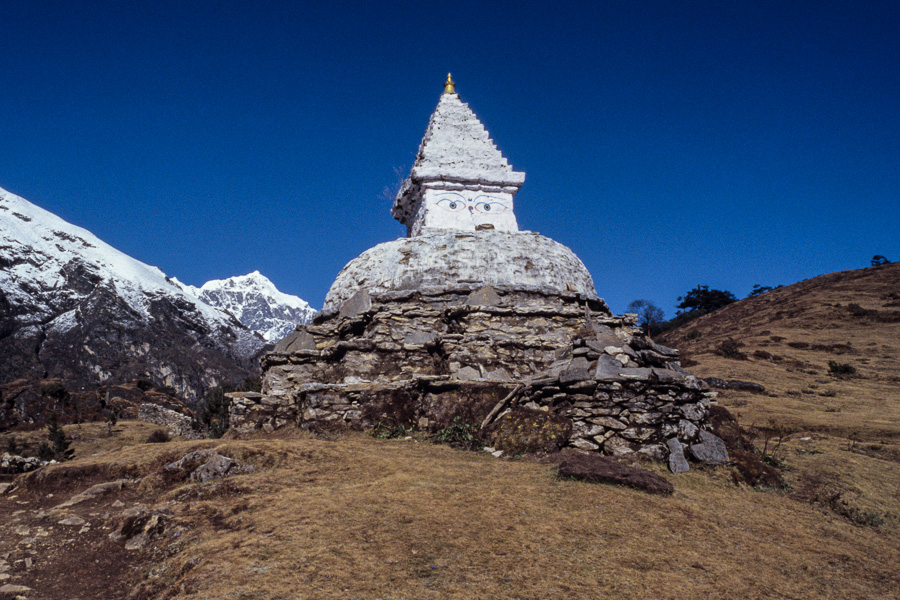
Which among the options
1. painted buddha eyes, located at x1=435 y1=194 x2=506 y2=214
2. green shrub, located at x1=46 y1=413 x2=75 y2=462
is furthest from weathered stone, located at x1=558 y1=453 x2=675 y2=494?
green shrub, located at x1=46 y1=413 x2=75 y2=462

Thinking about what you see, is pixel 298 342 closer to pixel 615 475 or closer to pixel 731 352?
pixel 615 475

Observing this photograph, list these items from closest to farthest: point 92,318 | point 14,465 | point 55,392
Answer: point 14,465 < point 55,392 < point 92,318

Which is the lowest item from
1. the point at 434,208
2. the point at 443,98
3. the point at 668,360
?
the point at 668,360

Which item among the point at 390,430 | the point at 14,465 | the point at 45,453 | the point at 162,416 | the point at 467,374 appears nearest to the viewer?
the point at 14,465

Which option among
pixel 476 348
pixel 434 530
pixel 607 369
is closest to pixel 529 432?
pixel 607 369

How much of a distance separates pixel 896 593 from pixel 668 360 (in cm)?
580

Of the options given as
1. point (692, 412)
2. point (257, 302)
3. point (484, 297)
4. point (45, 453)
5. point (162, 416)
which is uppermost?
point (257, 302)

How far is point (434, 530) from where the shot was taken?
15.0 feet

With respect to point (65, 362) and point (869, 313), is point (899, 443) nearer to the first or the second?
point (869, 313)

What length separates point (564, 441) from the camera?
7527 mm

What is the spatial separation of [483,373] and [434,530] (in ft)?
18.5

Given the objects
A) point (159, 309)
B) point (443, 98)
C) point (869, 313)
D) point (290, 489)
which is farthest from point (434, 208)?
point (159, 309)

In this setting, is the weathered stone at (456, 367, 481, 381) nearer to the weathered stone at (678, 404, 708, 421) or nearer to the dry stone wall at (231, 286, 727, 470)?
the dry stone wall at (231, 286, 727, 470)

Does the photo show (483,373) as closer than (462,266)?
Yes
